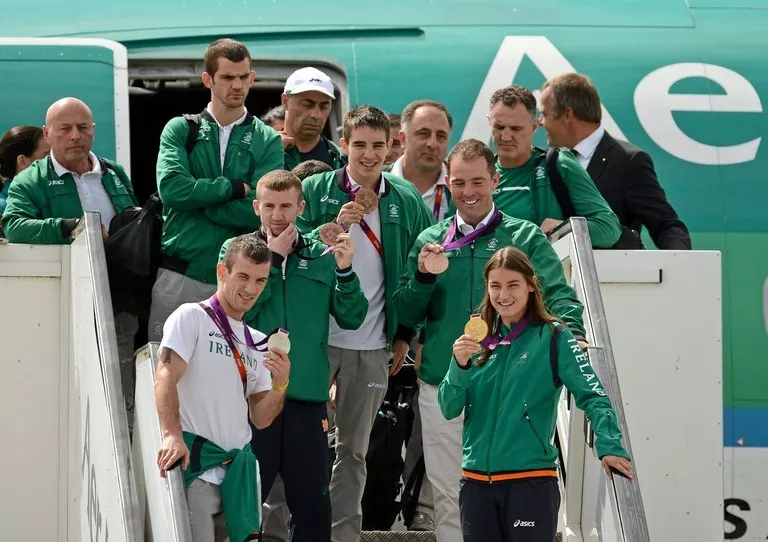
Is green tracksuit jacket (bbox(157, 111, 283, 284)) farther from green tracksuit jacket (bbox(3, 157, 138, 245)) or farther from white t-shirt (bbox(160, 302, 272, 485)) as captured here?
white t-shirt (bbox(160, 302, 272, 485))

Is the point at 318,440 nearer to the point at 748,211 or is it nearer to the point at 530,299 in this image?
the point at 530,299

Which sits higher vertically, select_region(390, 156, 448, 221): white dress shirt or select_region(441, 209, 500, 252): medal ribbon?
select_region(390, 156, 448, 221): white dress shirt

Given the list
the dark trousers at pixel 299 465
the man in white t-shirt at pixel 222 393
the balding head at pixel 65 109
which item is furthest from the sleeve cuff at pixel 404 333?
the balding head at pixel 65 109

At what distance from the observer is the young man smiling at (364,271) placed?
639 cm

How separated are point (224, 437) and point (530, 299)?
1.35 m

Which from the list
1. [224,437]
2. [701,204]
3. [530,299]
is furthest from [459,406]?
[701,204]

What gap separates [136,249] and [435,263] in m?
1.68

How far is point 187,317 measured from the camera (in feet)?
17.9

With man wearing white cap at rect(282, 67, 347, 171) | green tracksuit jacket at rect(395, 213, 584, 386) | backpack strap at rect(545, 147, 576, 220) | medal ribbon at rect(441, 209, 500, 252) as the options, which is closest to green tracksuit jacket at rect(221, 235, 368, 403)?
green tracksuit jacket at rect(395, 213, 584, 386)

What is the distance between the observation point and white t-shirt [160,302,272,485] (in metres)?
5.41

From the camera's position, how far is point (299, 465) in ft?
19.3

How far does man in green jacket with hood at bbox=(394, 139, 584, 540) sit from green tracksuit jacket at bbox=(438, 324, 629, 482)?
1.95 ft

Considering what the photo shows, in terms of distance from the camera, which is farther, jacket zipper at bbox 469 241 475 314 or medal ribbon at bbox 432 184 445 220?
Answer: medal ribbon at bbox 432 184 445 220

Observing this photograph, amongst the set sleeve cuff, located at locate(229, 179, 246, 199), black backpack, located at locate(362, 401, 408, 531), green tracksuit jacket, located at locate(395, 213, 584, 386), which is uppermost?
sleeve cuff, located at locate(229, 179, 246, 199)
